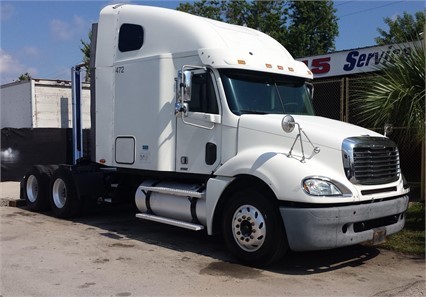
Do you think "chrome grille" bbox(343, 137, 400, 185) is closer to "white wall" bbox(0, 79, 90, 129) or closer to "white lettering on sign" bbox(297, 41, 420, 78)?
"white lettering on sign" bbox(297, 41, 420, 78)

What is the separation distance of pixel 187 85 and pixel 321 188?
2514 mm

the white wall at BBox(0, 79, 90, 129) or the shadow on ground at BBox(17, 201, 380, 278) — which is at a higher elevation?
the white wall at BBox(0, 79, 90, 129)

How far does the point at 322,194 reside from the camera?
584 cm

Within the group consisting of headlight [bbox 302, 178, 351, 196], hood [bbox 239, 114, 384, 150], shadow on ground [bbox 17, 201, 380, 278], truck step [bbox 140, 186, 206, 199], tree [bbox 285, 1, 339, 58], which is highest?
tree [bbox 285, 1, 339, 58]

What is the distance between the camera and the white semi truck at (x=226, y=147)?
19.8ft

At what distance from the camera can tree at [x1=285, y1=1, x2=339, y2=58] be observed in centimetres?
3628

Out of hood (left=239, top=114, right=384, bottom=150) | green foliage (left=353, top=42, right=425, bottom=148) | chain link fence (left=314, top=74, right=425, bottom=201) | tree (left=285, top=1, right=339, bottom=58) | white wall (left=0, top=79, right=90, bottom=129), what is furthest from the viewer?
tree (left=285, top=1, right=339, bottom=58)

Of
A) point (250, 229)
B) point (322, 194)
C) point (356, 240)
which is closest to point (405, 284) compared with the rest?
point (356, 240)

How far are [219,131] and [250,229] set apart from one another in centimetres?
157

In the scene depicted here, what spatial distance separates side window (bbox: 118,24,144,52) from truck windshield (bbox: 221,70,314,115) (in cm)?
208

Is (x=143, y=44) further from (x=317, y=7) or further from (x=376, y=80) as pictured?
(x=317, y=7)

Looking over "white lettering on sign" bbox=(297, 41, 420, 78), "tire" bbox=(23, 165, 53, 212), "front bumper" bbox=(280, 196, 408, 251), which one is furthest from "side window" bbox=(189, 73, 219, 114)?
"white lettering on sign" bbox=(297, 41, 420, 78)

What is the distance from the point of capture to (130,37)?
859 centimetres

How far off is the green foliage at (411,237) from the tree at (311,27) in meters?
28.8
